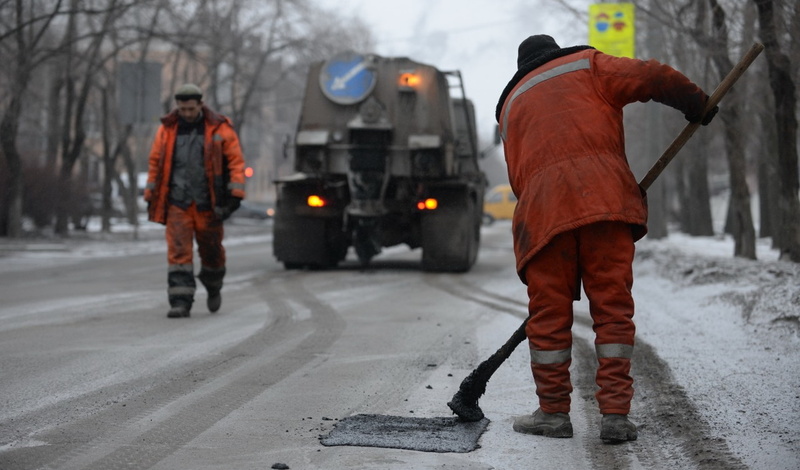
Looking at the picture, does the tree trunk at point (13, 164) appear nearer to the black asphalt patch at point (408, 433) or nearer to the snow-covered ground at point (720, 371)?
the snow-covered ground at point (720, 371)

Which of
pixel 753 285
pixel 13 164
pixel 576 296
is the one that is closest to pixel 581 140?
pixel 576 296

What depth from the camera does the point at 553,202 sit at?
195 inches

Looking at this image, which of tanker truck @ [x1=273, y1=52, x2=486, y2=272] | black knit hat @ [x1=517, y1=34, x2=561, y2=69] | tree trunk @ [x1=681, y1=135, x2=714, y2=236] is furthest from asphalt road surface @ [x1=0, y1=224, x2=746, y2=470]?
tree trunk @ [x1=681, y1=135, x2=714, y2=236]

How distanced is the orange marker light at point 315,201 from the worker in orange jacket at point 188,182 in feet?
20.7

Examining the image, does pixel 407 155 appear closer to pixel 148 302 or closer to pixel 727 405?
pixel 148 302

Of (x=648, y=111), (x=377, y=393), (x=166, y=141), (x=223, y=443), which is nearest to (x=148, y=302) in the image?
(x=166, y=141)

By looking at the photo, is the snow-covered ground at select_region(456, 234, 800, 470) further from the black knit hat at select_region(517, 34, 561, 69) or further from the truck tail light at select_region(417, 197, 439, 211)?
the truck tail light at select_region(417, 197, 439, 211)

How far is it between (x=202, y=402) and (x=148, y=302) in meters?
5.41

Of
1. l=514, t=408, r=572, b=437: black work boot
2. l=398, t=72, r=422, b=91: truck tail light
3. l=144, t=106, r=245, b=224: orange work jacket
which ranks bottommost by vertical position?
l=514, t=408, r=572, b=437: black work boot

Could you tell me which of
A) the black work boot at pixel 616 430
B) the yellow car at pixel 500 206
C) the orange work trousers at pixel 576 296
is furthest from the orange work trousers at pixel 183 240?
the yellow car at pixel 500 206

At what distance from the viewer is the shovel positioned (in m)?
5.05

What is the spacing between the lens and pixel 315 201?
1587 centimetres

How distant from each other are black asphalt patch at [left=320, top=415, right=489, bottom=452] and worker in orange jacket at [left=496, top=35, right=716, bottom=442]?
27 cm

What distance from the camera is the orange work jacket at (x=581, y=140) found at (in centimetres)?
489
